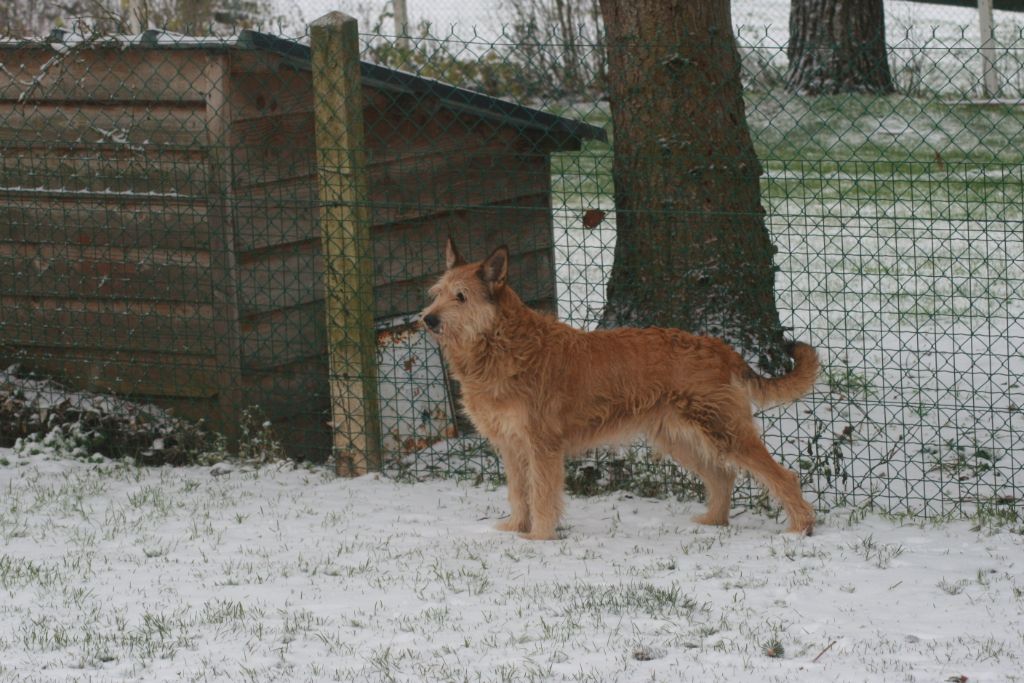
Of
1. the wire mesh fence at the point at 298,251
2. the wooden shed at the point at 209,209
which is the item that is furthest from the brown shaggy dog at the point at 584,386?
the wooden shed at the point at 209,209

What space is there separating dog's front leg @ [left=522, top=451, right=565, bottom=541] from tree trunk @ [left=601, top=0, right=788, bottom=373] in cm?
128

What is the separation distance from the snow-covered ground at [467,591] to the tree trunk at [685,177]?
106cm

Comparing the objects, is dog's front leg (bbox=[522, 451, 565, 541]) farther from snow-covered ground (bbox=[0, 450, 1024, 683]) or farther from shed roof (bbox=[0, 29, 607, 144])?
shed roof (bbox=[0, 29, 607, 144])

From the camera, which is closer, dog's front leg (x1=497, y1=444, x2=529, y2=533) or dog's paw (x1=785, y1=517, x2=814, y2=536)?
dog's paw (x1=785, y1=517, x2=814, y2=536)

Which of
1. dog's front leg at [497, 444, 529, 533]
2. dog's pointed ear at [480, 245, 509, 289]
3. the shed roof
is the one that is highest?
the shed roof

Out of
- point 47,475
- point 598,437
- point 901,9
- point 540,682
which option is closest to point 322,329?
point 47,475

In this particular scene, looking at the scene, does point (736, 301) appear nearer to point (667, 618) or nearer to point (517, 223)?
point (517, 223)

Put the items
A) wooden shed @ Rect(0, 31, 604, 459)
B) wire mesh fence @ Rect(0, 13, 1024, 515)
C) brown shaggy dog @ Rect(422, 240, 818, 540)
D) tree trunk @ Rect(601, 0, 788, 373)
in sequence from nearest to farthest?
brown shaggy dog @ Rect(422, 240, 818, 540) → tree trunk @ Rect(601, 0, 788, 373) → wire mesh fence @ Rect(0, 13, 1024, 515) → wooden shed @ Rect(0, 31, 604, 459)

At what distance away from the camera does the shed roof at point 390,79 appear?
639 centimetres

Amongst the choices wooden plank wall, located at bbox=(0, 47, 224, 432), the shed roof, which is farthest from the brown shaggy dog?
wooden plank wall, located at bbox=(0, 47, 224, 432)

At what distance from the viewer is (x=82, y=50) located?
684 centimetres

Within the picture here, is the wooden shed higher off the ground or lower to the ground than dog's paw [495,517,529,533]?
higher

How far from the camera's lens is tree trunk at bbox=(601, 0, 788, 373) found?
6.25 m

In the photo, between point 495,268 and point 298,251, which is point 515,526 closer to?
point 495,268
